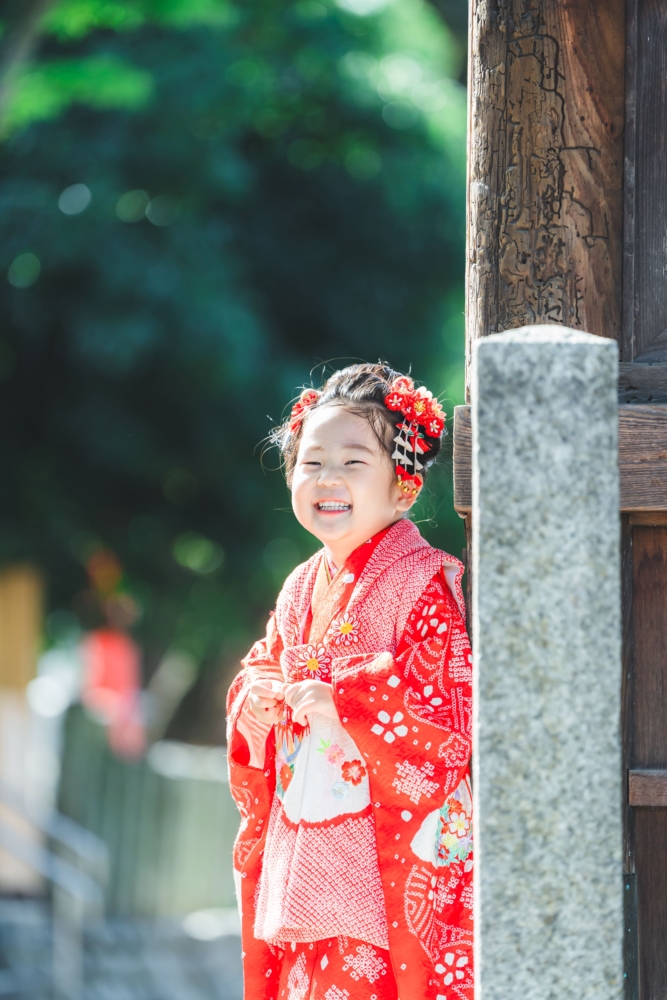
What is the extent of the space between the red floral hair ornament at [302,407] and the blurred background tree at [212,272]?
4.23m

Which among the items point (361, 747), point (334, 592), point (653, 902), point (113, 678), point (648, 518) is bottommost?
point (113, 678)

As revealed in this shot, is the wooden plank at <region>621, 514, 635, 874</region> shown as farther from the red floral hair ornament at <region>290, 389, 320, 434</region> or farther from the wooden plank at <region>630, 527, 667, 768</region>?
the red floral hair ornament at <region>290, 389, 320, 434</region>

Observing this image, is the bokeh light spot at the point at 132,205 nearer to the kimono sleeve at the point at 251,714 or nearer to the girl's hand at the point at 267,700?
the kimono sleeve at the point at 251,714

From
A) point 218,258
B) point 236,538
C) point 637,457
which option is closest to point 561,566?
point 637,457

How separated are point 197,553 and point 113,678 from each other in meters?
2.35

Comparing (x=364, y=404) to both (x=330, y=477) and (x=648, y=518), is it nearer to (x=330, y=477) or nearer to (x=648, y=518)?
(x=330, y=477)

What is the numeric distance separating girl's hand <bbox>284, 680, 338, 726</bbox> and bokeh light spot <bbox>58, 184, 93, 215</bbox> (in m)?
5.42

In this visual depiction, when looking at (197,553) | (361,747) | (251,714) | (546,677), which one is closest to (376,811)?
(361,747)

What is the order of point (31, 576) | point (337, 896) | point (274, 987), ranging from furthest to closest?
point (31, 576) → point (274, 987) → point (337, 896)

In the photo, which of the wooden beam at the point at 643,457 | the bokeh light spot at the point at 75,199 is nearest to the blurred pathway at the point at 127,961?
the bokeh light spot at the point at 75,199

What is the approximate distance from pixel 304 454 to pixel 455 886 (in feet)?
3.03

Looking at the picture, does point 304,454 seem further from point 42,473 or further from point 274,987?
point 42,473

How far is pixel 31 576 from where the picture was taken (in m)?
9.18

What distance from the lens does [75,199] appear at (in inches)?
287
